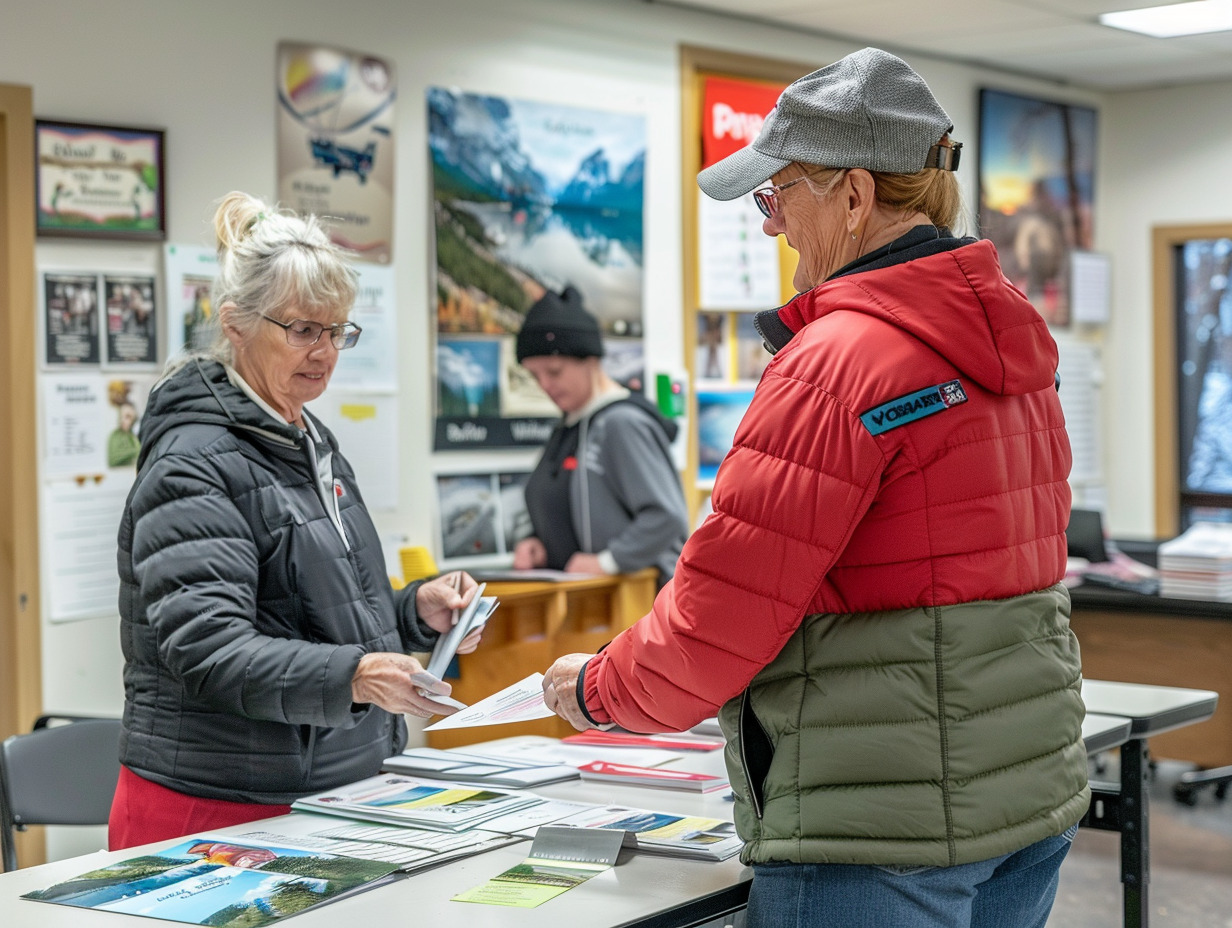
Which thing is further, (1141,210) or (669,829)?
(1141,210)

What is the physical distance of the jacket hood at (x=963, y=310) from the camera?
1.54m

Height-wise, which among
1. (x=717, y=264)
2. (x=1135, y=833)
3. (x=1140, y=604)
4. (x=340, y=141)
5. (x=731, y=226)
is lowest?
(x=1135, y=833)

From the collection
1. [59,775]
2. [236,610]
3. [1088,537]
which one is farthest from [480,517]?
[236,610]

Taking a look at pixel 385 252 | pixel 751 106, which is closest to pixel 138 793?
pixel 385 252

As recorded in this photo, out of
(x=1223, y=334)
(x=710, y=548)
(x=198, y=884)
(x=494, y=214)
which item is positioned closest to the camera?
(x=710, y=548)

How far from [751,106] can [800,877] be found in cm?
460

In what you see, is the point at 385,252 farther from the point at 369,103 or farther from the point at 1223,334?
the point at 1223,334

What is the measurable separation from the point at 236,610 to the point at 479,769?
0.57m

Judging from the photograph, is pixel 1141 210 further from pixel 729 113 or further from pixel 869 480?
pixel 869 480

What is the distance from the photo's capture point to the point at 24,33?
385cm

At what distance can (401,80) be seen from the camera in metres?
4.70

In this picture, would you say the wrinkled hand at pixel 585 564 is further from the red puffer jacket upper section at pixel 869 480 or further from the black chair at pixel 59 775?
the red puffer jacket upper section at pixel 869 480

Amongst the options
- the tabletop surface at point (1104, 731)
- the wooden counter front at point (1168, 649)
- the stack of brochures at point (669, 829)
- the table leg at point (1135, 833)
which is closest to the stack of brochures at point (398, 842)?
the stack of brochures at point (669, 829)

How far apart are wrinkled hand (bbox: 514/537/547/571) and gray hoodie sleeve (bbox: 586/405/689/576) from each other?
261 mm
